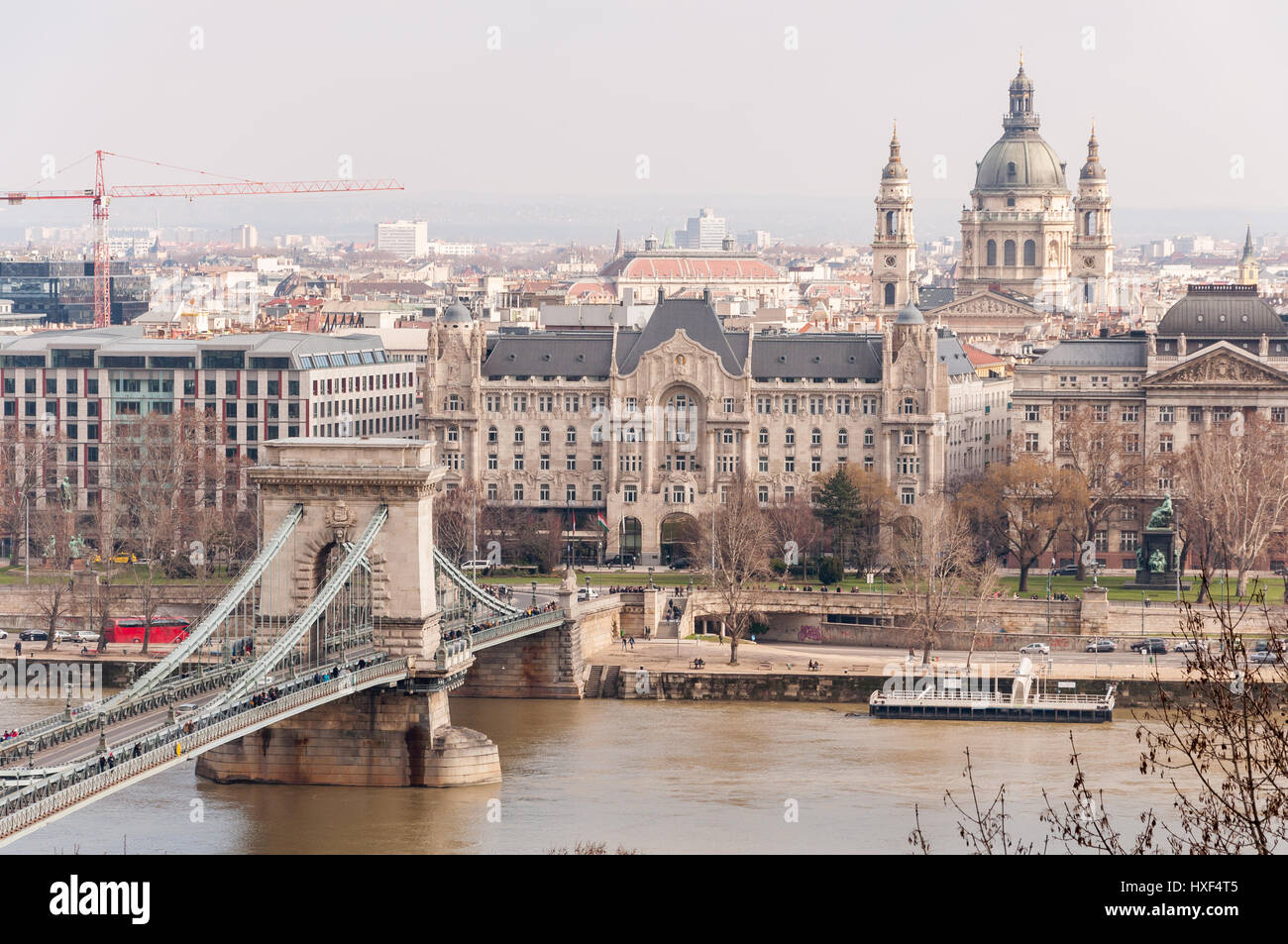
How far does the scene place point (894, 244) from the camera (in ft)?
519

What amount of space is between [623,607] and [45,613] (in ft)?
55.0

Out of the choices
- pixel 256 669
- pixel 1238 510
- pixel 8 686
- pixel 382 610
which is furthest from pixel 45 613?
pixel 1238 510

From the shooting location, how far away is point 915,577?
90312 millimetres

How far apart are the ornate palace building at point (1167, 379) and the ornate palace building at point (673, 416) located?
141 inches

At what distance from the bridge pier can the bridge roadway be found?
0.80 m

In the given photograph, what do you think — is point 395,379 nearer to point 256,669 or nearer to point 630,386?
point 630,386

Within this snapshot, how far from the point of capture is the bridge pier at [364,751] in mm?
63562

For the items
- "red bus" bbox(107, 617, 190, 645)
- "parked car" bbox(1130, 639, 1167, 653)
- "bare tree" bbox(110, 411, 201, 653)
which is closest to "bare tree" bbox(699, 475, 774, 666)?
"parked car" bbox(1130, 639, 1167, 653)

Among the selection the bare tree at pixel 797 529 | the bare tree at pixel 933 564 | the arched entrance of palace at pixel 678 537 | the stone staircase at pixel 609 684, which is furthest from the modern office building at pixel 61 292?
the stone staircase at pixel 609 684

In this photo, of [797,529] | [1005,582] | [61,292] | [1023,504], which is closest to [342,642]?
[1005,582]

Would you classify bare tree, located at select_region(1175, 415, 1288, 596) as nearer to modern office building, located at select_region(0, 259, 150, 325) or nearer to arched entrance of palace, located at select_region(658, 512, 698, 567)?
arched entrance of palace, located at select_region(658, 512, 698, 567)

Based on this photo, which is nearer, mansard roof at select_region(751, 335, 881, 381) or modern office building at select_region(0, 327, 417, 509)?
mansard roof at select_region(751, 335, 881, 381)

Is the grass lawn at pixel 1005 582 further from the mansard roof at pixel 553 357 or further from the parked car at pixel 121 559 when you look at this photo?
the mansard roof at pixel 553 357

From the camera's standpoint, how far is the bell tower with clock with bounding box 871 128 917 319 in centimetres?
15650
